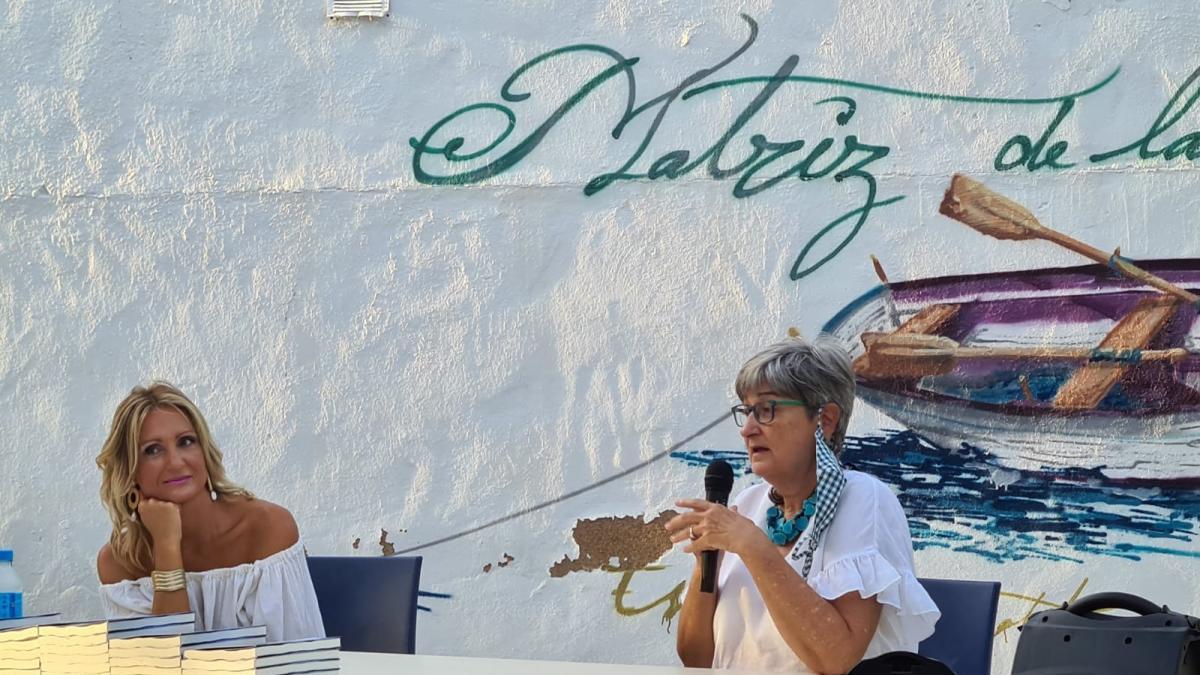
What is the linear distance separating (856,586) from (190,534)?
1.64 meters

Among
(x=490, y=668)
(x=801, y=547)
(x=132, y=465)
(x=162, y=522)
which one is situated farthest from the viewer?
(x=132, y=465)

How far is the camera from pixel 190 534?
3.81 metres

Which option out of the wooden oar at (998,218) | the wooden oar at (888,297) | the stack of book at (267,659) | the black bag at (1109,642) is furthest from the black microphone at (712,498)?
the wooden oar at (998,218)

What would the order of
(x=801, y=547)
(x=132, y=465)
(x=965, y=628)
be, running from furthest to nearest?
(x=132, y=465) < (x=965, y=628) < (x=801, y=547)

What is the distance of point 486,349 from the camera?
16.6 ft

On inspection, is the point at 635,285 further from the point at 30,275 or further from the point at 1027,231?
the point at 30,275

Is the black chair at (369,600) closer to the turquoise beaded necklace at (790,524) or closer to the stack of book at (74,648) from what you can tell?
the turquoise beaded necklace at (790,524)

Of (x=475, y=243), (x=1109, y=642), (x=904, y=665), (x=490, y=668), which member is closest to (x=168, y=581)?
(x=490, y=668)

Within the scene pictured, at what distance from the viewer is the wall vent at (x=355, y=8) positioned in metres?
5.16

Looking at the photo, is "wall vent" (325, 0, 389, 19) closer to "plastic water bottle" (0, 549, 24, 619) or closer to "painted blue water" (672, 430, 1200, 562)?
"painted blue water" (672, 430, 1200, 562)

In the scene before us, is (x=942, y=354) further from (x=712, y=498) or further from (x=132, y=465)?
(x=132, y=465)

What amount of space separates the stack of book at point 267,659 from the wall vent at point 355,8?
10.4 ft

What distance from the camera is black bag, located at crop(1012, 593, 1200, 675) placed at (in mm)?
2482

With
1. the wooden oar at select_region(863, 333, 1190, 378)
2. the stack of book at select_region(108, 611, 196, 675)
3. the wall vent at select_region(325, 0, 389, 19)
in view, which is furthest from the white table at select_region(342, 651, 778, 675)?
the wall vent at select_region(325, 0, 389, 19)
